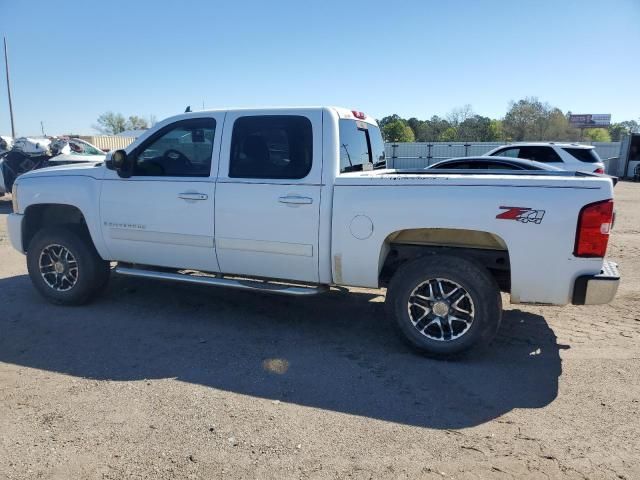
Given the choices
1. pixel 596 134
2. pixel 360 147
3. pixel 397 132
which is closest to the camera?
pixel 360 147

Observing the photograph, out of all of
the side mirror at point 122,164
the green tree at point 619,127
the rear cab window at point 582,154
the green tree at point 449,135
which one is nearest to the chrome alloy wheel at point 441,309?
the side mirror at point 122,164

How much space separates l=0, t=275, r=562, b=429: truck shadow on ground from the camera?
3.56 metres

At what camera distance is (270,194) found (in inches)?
175

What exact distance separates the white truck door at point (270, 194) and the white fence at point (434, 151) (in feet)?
87.1

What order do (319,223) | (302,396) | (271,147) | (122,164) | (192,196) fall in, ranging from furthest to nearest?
(122,164), (192,196), (271,147), (319,223), (302,396)

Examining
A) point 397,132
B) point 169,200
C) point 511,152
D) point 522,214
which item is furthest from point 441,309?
point 397,132

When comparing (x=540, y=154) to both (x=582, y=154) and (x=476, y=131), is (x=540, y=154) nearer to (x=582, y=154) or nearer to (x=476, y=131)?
(x=582, y=154)

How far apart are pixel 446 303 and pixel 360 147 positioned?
6.25 feet

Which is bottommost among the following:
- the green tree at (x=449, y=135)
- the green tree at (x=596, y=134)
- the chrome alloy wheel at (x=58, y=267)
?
the chrome alloy wheel at (x=58, y=267)

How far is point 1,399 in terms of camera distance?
139 inches

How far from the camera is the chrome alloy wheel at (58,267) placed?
542cm

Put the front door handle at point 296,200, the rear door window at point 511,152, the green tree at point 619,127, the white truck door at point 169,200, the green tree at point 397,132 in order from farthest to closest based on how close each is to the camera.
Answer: the green tree at point 619,127 → the green tree at point 397,132 → the rear door window at point 511,152 → the white truck door at point 169,200 → the front door handle at point 296,200

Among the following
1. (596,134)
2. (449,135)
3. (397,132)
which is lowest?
(449,135)

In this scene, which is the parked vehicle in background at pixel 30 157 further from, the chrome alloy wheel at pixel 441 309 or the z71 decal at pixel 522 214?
the z71 decal at pixel 522 214
